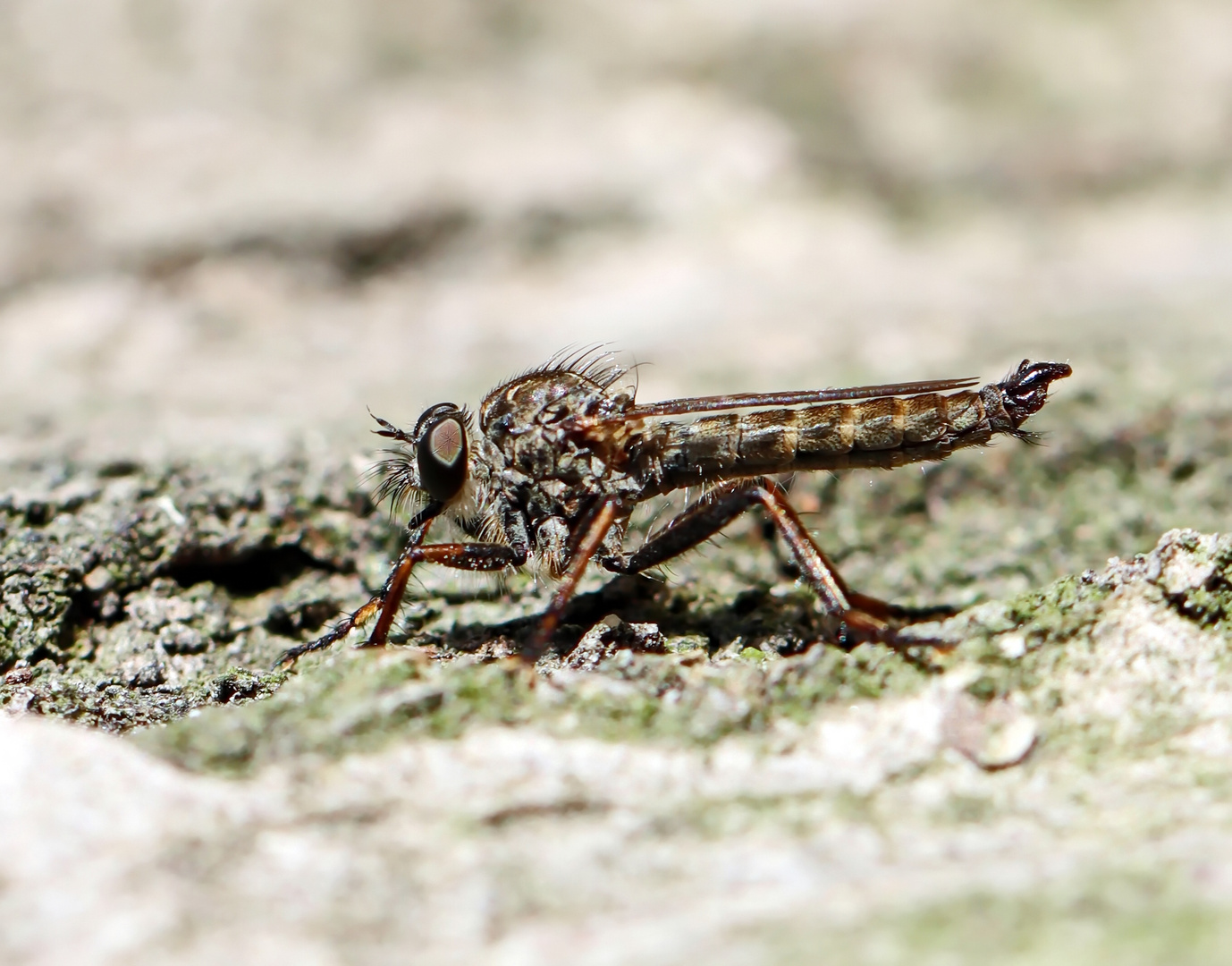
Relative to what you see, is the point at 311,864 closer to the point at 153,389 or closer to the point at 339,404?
the point at 339,404

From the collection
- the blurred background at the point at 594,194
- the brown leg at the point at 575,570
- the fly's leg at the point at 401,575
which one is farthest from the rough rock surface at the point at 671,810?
the blurred background at the point at 594,194

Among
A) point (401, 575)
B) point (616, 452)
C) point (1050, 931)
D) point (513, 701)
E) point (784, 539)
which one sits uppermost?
point (616, 452)

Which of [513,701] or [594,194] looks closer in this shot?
[513,701]

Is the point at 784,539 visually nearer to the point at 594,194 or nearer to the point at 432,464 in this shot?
the point at 432,464

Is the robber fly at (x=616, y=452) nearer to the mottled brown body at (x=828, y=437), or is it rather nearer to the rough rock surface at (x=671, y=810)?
the mottled brown body at (x=828, y=437)

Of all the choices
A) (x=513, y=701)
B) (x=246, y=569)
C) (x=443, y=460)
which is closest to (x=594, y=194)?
(x=443, y=460)

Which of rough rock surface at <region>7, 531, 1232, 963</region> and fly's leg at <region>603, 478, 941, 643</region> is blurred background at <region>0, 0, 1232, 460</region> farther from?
rough rock surface at <region>7, 531, 1232, 963</region>
